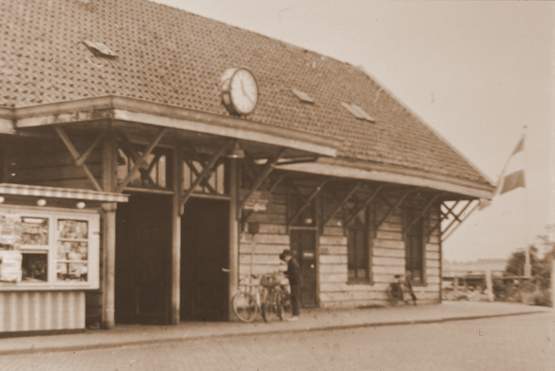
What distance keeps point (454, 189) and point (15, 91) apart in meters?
12.9

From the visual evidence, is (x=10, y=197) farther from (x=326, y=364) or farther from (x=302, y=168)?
(x=302, y=168)

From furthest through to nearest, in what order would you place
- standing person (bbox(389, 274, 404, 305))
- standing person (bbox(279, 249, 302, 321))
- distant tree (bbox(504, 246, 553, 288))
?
distant tree (bbox(504, 246, 553, 288))
standing person (bbox(389, 274, 404, 305))
standing person (bbox(279, 249, 302, 321))

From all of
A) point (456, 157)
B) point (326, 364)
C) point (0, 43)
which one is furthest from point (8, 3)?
point (456, 157)

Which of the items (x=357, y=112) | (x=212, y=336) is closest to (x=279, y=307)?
(x=212, y=336)

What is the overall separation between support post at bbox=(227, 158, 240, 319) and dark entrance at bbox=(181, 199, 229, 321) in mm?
87

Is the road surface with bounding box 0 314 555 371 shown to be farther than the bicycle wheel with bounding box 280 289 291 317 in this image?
No

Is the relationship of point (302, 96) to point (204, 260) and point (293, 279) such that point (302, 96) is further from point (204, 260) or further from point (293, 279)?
point (204, 260)

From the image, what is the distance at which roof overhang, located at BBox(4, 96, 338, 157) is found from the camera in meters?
15.1

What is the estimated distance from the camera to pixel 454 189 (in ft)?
85.0

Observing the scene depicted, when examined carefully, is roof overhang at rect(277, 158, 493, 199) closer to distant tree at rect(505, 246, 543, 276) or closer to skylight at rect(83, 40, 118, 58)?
skylight at rect(83, 40, 118, 58)

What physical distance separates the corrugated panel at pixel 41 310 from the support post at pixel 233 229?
4412 millimetres

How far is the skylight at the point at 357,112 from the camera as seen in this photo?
2652 centimetres

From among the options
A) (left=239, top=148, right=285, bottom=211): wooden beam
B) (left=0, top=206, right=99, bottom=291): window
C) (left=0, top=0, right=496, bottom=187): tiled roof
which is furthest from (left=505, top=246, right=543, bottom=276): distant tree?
(left=0, top=206, right=99, bottom=291): window

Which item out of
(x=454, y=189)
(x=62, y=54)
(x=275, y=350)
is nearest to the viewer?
(x=275, y=350)
